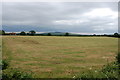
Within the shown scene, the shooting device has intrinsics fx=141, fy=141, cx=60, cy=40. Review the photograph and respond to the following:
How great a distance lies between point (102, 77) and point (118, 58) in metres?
2.03

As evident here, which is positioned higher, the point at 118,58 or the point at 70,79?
the point at 118,58

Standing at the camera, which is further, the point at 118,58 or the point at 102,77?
the point at 118,58

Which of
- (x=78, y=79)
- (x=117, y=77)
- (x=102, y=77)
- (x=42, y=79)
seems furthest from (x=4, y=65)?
(x=117, y=77)

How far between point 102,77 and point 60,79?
1.47 meters

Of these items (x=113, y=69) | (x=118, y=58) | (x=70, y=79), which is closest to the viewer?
(x=70, y=79)

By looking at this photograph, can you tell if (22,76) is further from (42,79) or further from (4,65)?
(4,65)

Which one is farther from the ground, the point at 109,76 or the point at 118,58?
the point at 118,58

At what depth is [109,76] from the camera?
471 cm

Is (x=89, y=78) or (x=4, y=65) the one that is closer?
(x=89, y=78)

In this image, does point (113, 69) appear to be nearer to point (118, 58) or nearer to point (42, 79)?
point (118, 58)

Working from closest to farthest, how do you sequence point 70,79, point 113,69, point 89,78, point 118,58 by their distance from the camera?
1. point 89,78
2. point 70,79
3. point 113,69
4. point 118,58

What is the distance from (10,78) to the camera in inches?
180

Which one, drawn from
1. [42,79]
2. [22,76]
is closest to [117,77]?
[42,79]

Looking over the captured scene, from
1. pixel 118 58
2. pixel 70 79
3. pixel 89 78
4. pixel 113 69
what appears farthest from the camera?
pixel 118 58
